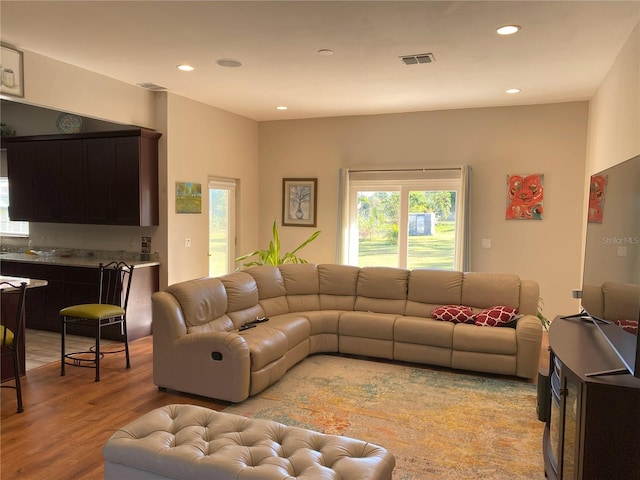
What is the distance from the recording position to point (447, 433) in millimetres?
3182

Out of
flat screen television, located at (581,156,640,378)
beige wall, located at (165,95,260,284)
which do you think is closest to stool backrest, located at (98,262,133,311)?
beige wall, located at (165,95,260,284)

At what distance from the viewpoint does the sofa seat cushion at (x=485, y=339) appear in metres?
4.19

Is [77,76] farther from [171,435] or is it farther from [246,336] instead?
[171,435]

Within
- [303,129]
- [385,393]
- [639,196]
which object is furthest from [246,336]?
[303,129]

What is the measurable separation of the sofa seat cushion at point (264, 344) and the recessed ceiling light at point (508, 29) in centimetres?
296

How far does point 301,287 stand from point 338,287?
1.36ft

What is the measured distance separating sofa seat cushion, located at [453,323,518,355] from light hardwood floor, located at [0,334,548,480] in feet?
2.25

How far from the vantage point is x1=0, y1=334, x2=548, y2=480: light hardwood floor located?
272cm

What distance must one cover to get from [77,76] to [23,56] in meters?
0.55

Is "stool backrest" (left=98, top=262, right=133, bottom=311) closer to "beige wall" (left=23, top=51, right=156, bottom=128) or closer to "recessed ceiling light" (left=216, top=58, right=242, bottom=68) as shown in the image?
"beige wall" (left=23, top=51, right=156, bottom=128)

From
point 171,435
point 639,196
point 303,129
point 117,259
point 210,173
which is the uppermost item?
point 303,129

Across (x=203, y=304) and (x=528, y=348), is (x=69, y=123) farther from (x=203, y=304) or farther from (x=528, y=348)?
(x=528, y=348)

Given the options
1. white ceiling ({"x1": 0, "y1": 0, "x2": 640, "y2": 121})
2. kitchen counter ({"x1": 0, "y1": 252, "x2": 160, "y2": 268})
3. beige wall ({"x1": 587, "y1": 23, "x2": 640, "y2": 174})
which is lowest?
kitchen counter ({"x1": 0, "y1": 252, "x2": 160, "y2": 268})

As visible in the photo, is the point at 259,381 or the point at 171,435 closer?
the point at 171,435
